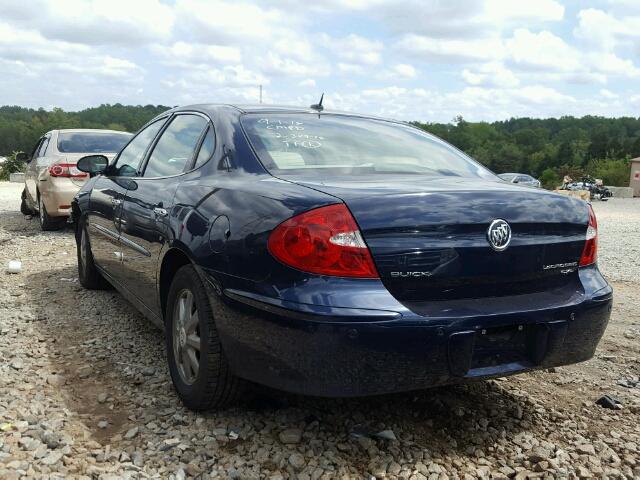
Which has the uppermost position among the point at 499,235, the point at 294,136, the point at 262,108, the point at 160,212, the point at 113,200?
the point at 262,108

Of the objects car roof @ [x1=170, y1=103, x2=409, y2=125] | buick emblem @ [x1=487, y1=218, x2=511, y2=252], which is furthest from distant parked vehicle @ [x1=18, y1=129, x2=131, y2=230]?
buick emblem @ [x1=487, y1=218, x2=511, y2=252]

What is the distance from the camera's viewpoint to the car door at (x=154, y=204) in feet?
11.2

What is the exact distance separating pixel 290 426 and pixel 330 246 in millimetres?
1004

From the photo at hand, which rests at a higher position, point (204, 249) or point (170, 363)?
point (204, 249)

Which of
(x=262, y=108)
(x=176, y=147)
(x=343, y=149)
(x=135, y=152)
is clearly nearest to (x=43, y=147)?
(x=135, y=152)

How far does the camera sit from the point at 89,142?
9.78 m

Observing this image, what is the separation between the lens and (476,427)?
2998 mm

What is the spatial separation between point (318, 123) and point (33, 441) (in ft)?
6.90

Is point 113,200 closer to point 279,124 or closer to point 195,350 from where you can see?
point 279,124

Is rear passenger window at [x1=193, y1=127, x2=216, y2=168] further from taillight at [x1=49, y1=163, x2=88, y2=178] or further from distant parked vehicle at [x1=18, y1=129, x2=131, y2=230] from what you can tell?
taillight at [x1=49, y1=163, x2=88, y2=178]

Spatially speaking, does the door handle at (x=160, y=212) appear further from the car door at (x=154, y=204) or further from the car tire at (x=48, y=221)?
the car tire at (x=48, y=221)

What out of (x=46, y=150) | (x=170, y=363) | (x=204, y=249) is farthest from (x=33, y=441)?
(x=46, y=150)

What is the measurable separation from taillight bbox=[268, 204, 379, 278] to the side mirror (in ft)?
10.4

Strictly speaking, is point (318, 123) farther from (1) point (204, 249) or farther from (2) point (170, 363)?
(2) point (170, 363)
